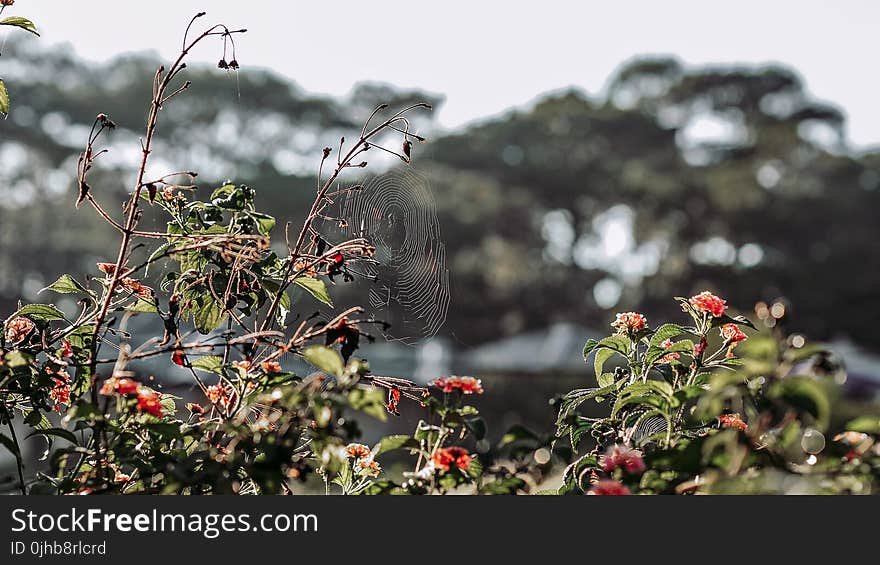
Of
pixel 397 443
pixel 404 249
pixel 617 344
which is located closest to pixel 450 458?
pixel 397 443

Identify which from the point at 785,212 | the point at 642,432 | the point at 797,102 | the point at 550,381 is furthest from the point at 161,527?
the point at 797,102

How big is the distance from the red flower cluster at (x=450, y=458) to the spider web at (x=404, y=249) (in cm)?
96

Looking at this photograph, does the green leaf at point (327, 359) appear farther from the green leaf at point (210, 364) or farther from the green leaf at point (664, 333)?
the green leaf at point (664, 333)

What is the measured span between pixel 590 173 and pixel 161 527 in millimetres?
16892

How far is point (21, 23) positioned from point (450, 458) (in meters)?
0.80

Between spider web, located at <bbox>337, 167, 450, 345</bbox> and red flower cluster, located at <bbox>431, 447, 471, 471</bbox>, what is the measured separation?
96 cm

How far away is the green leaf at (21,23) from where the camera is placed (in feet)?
3.76

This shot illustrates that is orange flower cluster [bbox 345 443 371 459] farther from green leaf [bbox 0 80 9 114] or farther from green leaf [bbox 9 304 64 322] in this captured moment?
green leaf [bbox 0 80 9 114]

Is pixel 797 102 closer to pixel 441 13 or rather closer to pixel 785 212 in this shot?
pixel 785 212

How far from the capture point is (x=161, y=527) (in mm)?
753

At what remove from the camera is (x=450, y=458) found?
0.92 meters

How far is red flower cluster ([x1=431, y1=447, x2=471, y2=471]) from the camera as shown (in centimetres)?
92

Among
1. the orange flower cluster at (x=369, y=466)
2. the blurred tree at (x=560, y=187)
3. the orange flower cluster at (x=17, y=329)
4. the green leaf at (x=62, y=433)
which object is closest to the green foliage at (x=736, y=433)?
the orange flower cluster at (x=369, y=466)

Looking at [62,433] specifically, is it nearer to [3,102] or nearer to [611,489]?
[3,102]
